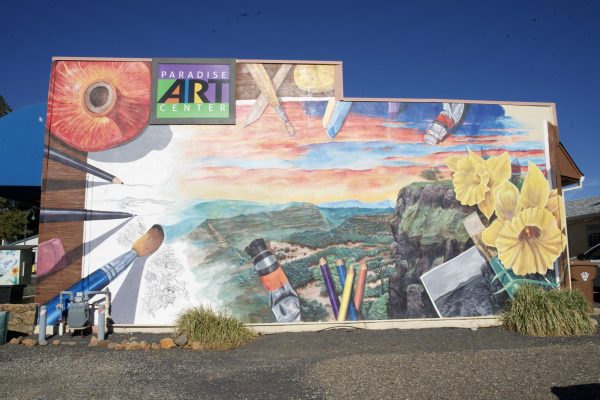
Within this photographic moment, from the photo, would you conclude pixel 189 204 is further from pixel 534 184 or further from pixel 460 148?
Answer: pixel 534 184

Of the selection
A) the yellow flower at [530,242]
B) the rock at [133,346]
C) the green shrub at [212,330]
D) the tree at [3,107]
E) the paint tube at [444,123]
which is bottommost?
the rock at [133,346]

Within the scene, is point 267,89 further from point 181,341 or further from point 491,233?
point 491,233

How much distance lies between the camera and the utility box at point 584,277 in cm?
1284

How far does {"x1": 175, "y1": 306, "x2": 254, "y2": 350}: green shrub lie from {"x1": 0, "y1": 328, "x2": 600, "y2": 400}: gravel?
33 centimetres

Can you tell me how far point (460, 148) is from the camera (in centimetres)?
1193

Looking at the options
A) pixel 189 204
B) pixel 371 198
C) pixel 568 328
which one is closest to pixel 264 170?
pixel 189 204

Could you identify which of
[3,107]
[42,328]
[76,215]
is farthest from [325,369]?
[3,107]

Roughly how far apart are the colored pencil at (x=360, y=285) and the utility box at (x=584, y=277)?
604 centimetres

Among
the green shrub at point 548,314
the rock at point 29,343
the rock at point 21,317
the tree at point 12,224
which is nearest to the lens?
the rock at point 29,343

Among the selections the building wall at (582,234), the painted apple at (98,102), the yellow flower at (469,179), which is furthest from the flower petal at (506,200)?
the building wall at (582,234)

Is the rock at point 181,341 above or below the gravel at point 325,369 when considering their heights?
above

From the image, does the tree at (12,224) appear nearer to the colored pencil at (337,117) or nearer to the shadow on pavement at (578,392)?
the colored pencil at (337,117)

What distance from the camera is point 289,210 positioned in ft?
36.7

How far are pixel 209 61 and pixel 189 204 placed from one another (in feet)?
11.2
